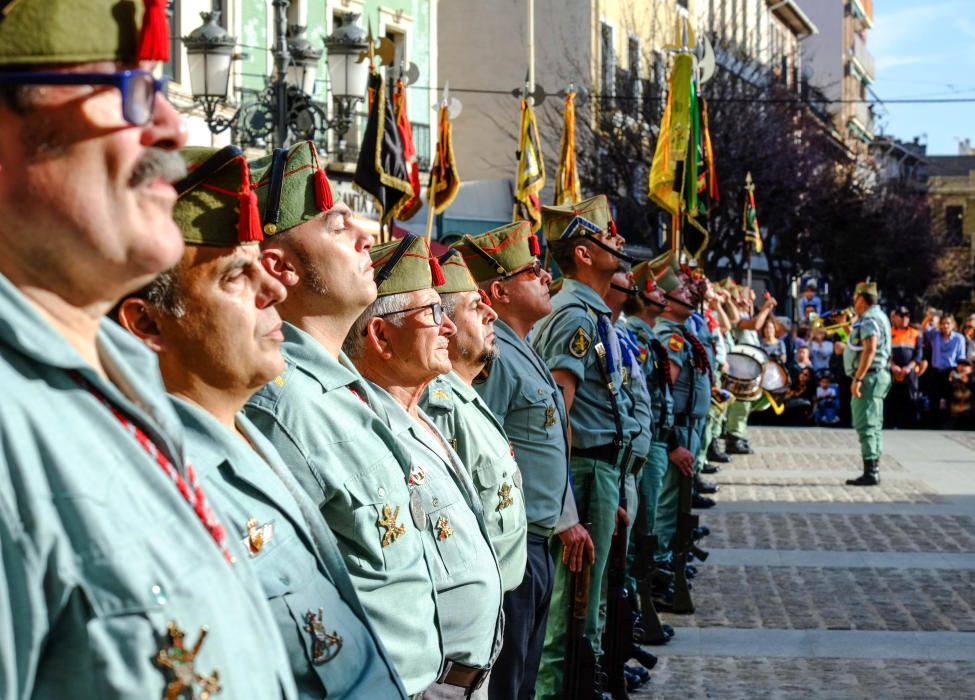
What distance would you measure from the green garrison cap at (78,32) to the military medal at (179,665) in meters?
0.66

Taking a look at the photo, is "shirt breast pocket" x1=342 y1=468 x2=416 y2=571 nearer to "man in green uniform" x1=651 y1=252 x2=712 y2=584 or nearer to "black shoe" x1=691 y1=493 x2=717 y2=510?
"man in green uniform" x1=651 y1=252 x2=712 y2=584

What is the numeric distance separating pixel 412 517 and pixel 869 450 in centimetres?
1418

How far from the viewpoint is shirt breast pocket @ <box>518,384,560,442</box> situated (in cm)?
639

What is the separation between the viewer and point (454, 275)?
5.63 metres

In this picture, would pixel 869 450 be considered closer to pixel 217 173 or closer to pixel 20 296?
pixel 217 173

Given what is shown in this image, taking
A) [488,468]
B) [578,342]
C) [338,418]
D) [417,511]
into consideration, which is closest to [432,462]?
[417,511]

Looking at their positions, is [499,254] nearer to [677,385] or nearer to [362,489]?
[362,489]

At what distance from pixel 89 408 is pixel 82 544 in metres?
0.16

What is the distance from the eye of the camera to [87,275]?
1.87 metres

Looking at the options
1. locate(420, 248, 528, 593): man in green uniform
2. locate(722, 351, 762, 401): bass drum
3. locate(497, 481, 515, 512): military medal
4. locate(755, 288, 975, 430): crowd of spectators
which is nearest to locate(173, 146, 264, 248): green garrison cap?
locate(420, 248, 528, 593): man in green uniform

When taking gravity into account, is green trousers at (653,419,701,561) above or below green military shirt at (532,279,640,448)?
below

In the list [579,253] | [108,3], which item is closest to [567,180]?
[579,253]

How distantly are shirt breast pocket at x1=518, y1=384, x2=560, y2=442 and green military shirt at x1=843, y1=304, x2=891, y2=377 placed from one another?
1169 centimetres

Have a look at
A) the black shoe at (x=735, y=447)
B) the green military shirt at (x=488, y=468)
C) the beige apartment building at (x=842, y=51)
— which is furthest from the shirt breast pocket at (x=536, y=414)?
the beige apartment building at (x=842, y=51)
